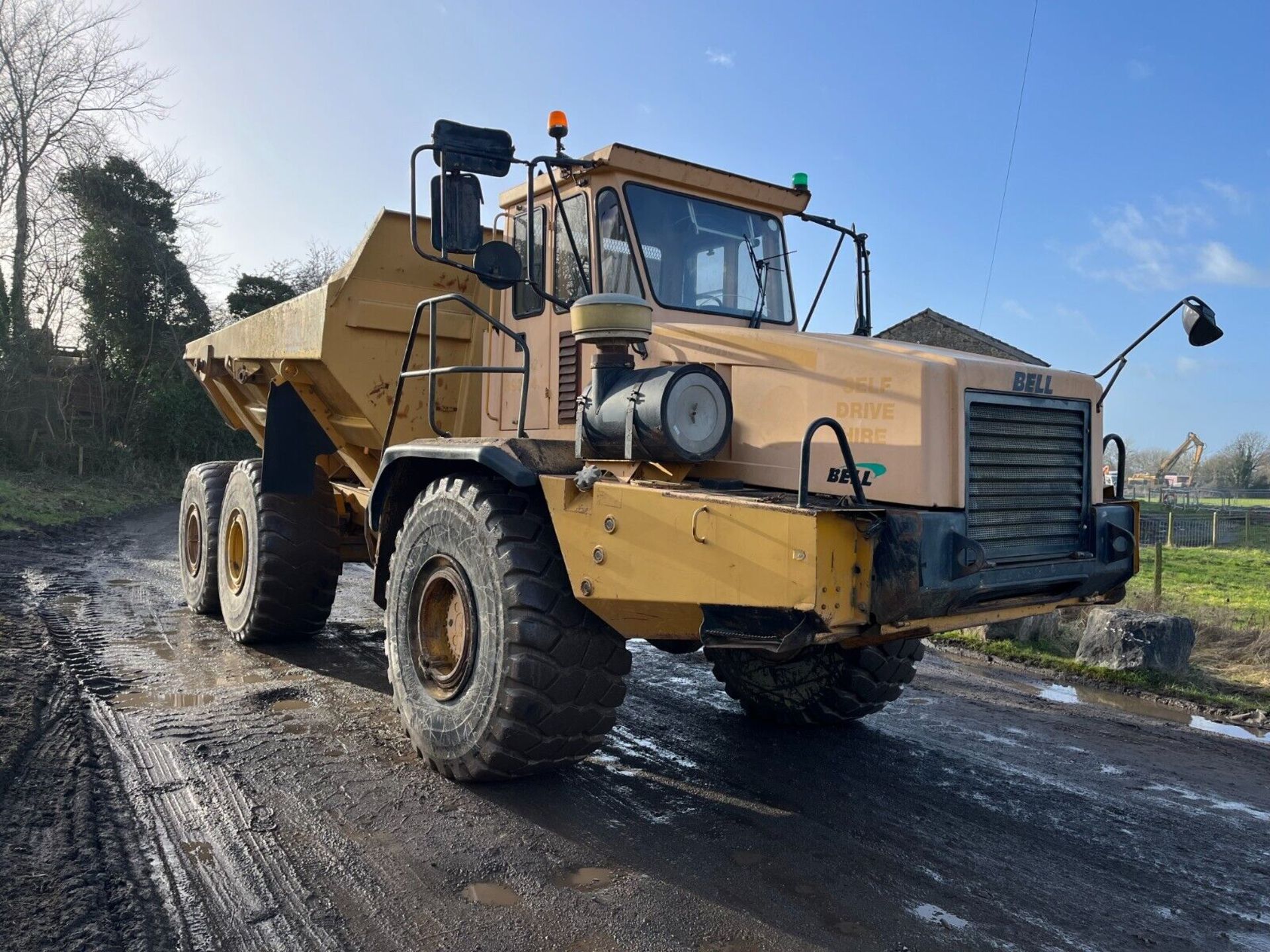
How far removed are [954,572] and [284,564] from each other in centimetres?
482

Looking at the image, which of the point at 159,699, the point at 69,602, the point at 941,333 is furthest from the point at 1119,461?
the point at 941,333

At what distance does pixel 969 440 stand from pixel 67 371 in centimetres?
2359

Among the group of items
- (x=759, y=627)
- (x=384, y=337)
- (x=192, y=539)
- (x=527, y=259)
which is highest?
(x=527, y=259)

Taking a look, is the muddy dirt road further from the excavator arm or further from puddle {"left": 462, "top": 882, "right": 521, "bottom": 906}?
the excavator arm

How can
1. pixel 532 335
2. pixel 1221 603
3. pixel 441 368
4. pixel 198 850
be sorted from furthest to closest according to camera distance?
pixel 1221 603 → pixel 532 335 → pixel 441 368 → pixel 198 850

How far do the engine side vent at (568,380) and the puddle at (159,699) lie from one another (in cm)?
259

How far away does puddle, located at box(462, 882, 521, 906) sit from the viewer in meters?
3.15

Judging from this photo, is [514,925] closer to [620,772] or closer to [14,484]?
[620,772]

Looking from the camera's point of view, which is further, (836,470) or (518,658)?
(518,658)

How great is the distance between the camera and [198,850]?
3.43 meters

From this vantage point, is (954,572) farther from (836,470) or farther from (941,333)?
(941,333)

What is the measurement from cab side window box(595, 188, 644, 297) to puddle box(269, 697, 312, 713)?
2.83 meters

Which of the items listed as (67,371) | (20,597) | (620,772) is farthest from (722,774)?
(67,371)

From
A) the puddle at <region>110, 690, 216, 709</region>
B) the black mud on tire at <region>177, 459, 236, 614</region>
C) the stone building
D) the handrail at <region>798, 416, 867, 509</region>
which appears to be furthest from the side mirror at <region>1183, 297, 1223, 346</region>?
the stone building
